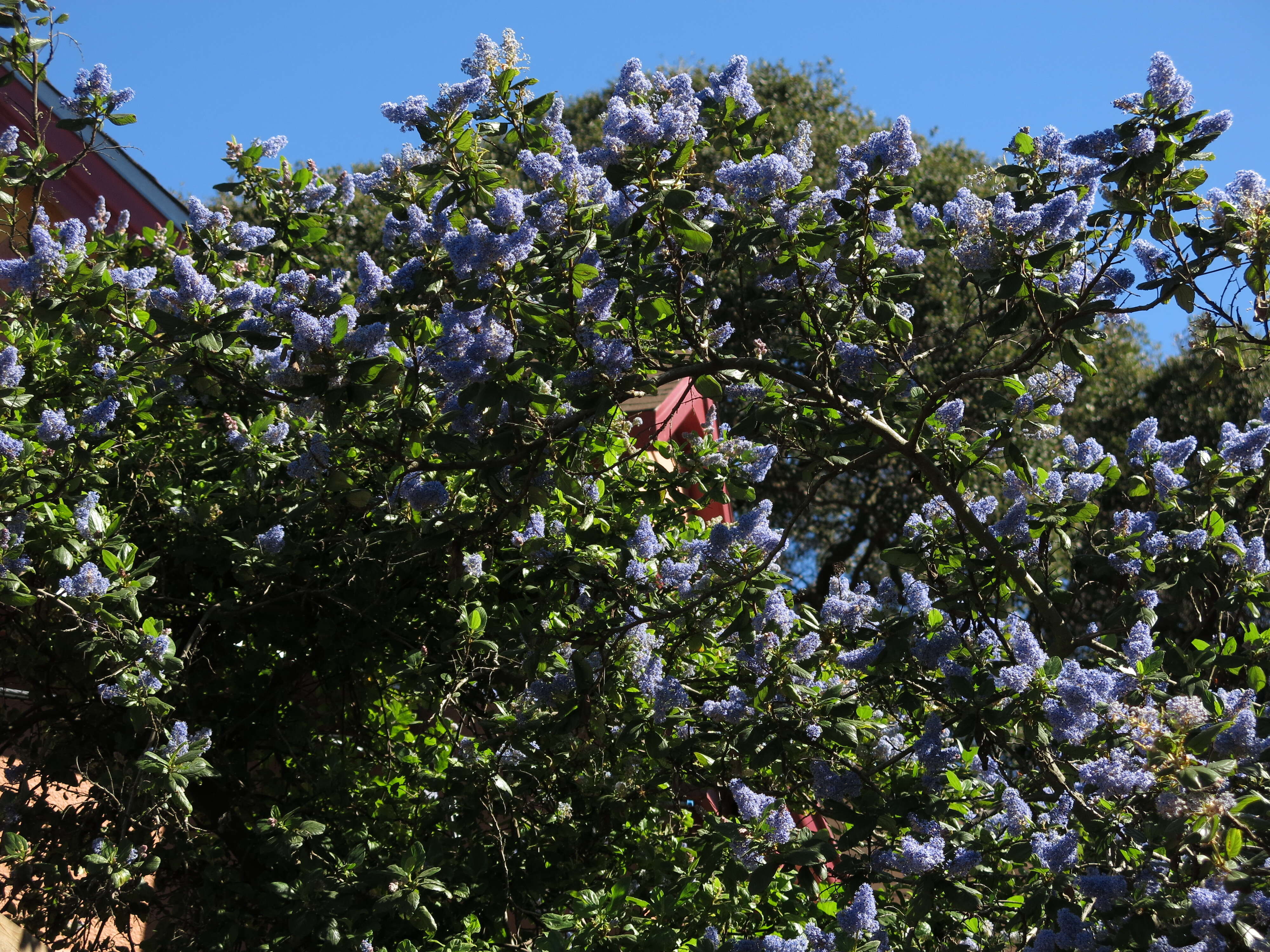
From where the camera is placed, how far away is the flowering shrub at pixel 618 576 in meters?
3.34

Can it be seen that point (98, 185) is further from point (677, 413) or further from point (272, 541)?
point (272, 541)

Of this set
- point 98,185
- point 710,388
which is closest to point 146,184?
point 98,185

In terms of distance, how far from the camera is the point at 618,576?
14.2 ft

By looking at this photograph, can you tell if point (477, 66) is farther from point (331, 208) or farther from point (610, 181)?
point (331, 208)

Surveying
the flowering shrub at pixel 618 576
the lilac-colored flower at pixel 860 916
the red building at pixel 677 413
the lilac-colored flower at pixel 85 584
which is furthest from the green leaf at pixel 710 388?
the red building at pixel 677 413

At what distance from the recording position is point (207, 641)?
4.85m

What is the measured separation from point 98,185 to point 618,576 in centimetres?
699

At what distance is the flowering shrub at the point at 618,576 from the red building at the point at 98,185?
4383 mm

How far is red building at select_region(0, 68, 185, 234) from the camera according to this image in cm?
885

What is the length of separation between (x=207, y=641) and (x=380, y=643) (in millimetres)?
768

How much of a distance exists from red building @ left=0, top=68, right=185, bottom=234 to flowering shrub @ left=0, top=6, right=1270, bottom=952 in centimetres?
438

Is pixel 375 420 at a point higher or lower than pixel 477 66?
lower

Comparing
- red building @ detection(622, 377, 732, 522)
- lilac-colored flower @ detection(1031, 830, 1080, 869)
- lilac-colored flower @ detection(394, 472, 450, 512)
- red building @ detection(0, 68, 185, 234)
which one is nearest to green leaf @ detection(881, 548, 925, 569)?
lilac-colored flower @ detection(1031, 830, 1080, 869)

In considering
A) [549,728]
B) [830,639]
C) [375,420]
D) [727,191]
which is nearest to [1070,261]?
[727,191]
